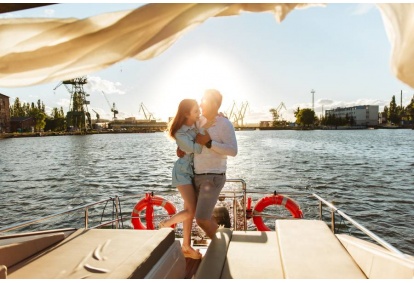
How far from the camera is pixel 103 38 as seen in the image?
2125 millimetres

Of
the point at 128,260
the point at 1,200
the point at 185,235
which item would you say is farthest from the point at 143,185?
the point at 128,260

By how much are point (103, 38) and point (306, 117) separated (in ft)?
590

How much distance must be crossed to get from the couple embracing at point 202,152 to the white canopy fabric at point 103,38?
5.69ft

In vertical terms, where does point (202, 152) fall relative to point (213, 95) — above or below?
below

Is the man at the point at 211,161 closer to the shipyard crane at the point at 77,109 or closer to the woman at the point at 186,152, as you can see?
the woman at the point at 186,152

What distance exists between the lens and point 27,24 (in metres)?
2.14

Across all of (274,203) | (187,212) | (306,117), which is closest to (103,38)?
(187,212)

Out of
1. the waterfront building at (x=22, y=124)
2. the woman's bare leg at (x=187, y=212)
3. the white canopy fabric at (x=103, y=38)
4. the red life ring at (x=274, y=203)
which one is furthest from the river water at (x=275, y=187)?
the waterfront building at (x=22, y=124)

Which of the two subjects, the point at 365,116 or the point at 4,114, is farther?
the point at 365,116

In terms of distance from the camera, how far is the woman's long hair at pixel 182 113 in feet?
13.1

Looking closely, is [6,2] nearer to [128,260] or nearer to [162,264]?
[128,260]

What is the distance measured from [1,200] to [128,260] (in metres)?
19.1

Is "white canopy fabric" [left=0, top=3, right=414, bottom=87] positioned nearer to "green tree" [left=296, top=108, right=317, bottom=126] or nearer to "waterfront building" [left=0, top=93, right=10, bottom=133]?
"waterfront building" [left=0, top=93, right=10, bottom=133]

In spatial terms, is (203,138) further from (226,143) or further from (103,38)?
(103,38)
